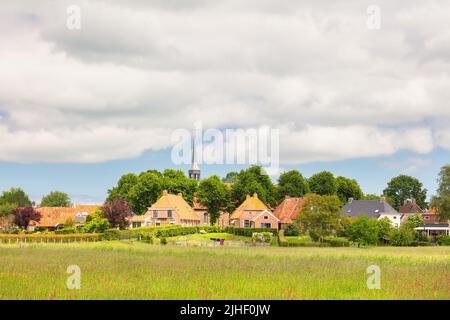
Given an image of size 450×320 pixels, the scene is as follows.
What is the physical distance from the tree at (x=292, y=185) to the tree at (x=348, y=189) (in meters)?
13.0

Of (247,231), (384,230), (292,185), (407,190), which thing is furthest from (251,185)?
(407,190)

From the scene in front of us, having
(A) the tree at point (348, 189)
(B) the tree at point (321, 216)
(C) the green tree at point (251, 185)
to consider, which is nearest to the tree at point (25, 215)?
(C) the green tree at point (251, 185)

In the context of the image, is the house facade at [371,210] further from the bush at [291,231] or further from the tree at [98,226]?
the tree at [98,226]

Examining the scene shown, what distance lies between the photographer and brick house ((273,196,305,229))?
113 metres

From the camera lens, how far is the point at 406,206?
518ft

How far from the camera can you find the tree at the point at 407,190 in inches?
6722

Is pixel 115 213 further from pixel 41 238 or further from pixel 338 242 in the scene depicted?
pixel 338 242

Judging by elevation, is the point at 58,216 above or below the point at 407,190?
below

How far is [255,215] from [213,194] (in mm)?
11130

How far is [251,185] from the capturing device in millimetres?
121625

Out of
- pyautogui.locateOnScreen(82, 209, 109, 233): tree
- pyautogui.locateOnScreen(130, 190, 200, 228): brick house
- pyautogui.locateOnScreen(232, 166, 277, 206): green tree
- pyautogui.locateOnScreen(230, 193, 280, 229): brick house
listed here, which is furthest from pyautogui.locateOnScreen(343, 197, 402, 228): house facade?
pyautogui.locateOnScreen(82, 209, 109, 233): tree
